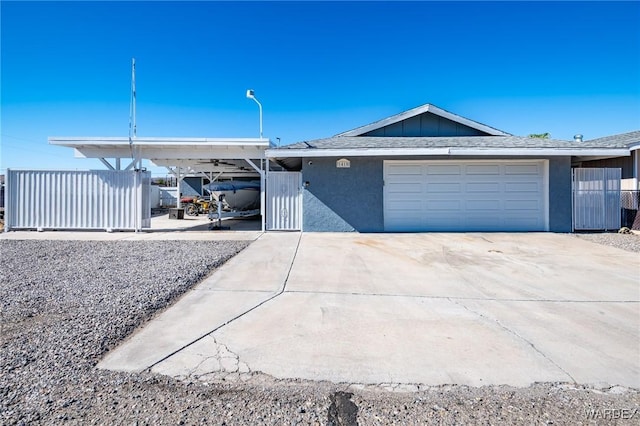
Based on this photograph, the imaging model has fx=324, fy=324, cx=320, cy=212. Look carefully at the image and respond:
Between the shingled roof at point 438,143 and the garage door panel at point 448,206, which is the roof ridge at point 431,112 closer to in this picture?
the shingled roof at point 438,143

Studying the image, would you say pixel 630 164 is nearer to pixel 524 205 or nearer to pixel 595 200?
pixel 595 200

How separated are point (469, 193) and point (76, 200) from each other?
13189 millimetres

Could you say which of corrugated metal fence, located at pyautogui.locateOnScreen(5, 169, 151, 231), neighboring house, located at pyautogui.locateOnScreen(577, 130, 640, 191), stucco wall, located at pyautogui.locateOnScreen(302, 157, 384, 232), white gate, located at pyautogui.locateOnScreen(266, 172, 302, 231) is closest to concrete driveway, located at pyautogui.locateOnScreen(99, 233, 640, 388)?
stucco wall, located at pyautogui.locateOnScreen(302, 157, 384, 232)

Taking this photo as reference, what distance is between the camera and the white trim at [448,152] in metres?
9.65

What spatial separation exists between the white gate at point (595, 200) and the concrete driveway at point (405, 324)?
5.07m

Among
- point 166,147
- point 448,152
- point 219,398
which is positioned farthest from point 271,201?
point 219,398

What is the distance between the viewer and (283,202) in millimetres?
11047

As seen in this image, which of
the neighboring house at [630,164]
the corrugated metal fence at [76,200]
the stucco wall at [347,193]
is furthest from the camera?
the neighboring house at [630,164]

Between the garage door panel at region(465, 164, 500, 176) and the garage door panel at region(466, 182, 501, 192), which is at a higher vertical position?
the garage door panel at region(465, 164, 500, 176)

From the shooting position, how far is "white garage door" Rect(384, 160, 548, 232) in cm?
1065

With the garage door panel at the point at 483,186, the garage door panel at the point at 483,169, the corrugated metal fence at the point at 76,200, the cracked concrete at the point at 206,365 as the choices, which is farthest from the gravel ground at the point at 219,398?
the garage door panel at the point at 483,169

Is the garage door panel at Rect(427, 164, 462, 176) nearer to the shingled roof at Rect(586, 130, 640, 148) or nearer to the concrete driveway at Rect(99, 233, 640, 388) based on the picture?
the shingled roof at Rect(586, 130, 640, 148)

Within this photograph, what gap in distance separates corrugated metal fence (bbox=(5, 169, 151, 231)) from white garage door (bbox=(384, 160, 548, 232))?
342 inches

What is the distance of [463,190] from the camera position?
1068 centimetres
